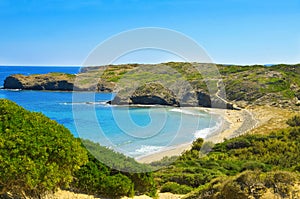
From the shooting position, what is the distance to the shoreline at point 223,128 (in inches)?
1237

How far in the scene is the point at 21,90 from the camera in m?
95.3

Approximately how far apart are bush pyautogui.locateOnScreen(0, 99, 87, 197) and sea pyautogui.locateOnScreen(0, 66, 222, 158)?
2110cm

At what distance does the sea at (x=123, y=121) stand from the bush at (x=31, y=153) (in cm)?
2110

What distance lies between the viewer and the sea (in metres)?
35.7

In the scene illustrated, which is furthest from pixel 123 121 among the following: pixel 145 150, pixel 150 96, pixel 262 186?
pixel 150 96

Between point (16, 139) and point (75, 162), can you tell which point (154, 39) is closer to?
point (75, 162)

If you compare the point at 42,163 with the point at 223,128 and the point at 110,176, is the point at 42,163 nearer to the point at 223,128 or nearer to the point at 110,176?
the point at 110,176

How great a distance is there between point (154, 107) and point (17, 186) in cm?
6168

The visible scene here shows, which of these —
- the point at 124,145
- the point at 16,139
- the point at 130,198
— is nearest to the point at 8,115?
the point at 16,139

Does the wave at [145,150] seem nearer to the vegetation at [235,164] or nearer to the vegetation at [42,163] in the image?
the vegetation at [235,164]

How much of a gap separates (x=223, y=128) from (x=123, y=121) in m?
14.8

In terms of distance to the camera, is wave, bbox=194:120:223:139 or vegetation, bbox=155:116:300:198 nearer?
vegetation, bbox=155:116:300:198

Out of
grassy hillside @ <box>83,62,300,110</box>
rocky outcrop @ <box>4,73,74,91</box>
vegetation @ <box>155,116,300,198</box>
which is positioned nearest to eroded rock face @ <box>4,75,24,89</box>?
rocky outcrop @ <box>4,73,74,91</box>

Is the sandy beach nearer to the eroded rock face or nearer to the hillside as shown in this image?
the hillside
